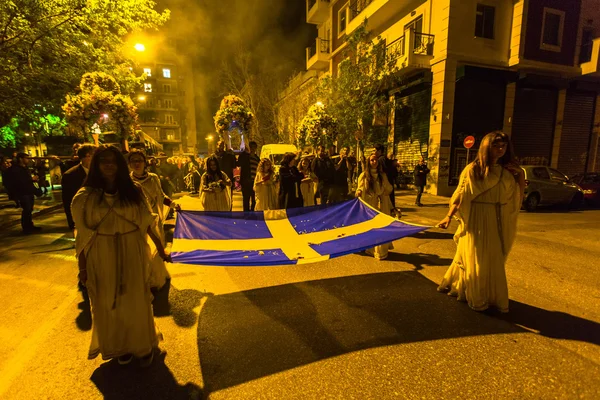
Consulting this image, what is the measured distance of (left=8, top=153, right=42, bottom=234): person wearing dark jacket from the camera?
8.37 m

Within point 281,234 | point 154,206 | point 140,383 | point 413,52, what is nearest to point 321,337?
point 281,234

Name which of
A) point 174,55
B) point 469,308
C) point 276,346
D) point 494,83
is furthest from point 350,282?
point 174,55

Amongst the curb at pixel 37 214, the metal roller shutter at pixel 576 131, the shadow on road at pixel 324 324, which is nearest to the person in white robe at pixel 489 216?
the shadow on road at pixel 324 324

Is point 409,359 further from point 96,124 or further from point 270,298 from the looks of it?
point 96,124

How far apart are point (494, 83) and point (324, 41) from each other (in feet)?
48.0

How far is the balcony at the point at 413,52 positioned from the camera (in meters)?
15.9

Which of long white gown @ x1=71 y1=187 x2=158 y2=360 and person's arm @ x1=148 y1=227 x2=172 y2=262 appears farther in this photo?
person's arm @ x1=148 y1=227 x2=172 y2=262

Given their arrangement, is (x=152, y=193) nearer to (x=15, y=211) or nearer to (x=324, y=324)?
(x=324, y=324)

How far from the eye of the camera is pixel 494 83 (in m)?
16.6

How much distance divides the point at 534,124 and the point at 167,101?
65555mm

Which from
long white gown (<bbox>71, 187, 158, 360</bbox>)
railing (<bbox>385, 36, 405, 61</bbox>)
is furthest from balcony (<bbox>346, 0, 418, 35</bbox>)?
long white gown (<bbox>71, 187, 158, 360</bbox>)

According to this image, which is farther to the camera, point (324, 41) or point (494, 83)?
point (324, 41)

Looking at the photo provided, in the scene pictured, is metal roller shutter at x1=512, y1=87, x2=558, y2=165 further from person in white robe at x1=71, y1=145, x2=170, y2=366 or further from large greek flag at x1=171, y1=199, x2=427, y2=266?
person in white robe at x1=71, y1=145, x2=170, y2=366

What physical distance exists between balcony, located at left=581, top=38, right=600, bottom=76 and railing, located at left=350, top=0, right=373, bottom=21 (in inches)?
500
